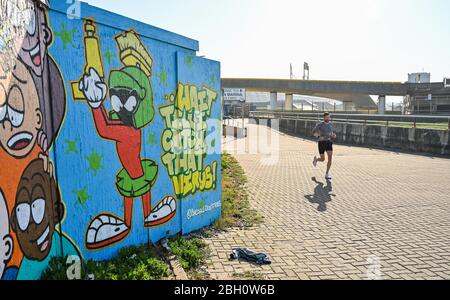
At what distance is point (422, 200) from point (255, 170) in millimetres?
5320

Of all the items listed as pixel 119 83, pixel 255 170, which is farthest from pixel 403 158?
pixel 119 83

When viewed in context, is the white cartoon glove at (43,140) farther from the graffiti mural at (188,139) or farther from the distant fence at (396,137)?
the distant fence at (396,137)

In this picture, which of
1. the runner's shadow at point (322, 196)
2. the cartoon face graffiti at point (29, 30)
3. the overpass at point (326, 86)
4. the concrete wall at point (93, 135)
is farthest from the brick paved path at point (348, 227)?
the overpass at point (326, 86)

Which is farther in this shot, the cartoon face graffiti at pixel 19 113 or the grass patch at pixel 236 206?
the grass patch at pixel 236 206

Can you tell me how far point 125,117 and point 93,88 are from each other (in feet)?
1.88

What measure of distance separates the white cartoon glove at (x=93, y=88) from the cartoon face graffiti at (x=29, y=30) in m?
A: 0.53

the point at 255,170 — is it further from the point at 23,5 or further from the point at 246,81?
the point at 246,81

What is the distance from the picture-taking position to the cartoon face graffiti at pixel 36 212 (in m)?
2.97

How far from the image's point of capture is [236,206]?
282 inches

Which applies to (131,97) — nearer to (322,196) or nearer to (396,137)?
(322,196)

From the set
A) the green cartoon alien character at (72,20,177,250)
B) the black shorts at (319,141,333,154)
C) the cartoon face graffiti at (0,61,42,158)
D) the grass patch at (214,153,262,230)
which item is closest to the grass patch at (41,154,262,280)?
the grass patch at (214,153,262,230)

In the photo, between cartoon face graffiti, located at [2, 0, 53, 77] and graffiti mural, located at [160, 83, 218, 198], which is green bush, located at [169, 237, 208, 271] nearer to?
graffiti mural, located at [160, 83, 218, 198]

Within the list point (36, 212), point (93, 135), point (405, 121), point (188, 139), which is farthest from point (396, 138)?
point (36, 212)

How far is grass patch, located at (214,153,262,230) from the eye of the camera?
613 cm
